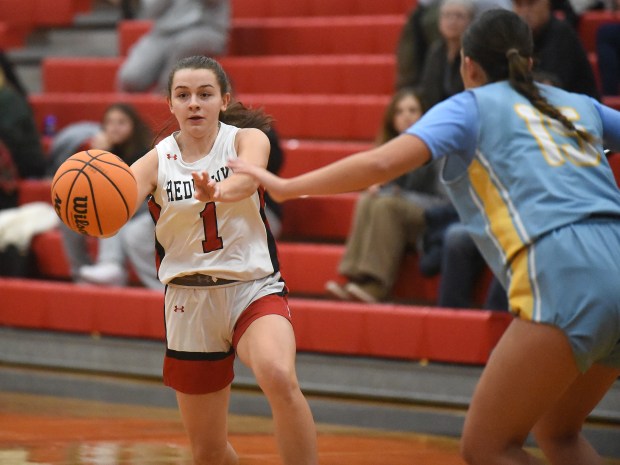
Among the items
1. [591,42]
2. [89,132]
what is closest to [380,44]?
[591,42]

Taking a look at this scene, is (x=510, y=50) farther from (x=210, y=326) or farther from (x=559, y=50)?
(x=559, y=50)

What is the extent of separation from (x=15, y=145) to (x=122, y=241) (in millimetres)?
1563

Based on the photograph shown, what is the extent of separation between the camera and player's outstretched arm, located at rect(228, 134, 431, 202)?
2799 millimetres

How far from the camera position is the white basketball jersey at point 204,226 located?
360 centimetres

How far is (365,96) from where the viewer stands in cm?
793

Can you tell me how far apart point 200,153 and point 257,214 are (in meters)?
0.29

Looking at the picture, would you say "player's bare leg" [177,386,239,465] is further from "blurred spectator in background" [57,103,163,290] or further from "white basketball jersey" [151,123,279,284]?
"blurred spectator in background" [57,103,163,290]

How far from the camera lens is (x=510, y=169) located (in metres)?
2.88

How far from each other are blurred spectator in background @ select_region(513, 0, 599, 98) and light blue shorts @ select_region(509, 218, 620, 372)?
3533 millimetres

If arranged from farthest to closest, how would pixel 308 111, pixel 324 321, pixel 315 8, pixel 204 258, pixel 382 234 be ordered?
pixel 315 8 < pixel 308 111 < pixel 382 234 < pixel 324 321 < pixel 204 258

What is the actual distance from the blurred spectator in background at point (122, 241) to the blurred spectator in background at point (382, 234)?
1238 mm

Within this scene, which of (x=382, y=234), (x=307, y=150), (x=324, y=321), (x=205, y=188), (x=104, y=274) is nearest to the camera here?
(x=205, y=188)

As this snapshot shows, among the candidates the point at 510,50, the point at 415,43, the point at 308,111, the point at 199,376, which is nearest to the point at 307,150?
the point at 308,111

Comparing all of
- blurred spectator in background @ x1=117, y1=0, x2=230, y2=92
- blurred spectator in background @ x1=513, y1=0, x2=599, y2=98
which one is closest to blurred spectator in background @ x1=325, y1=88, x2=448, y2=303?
blurred spectator in background @ x1=513, y1=0, x2=599, y2=98
